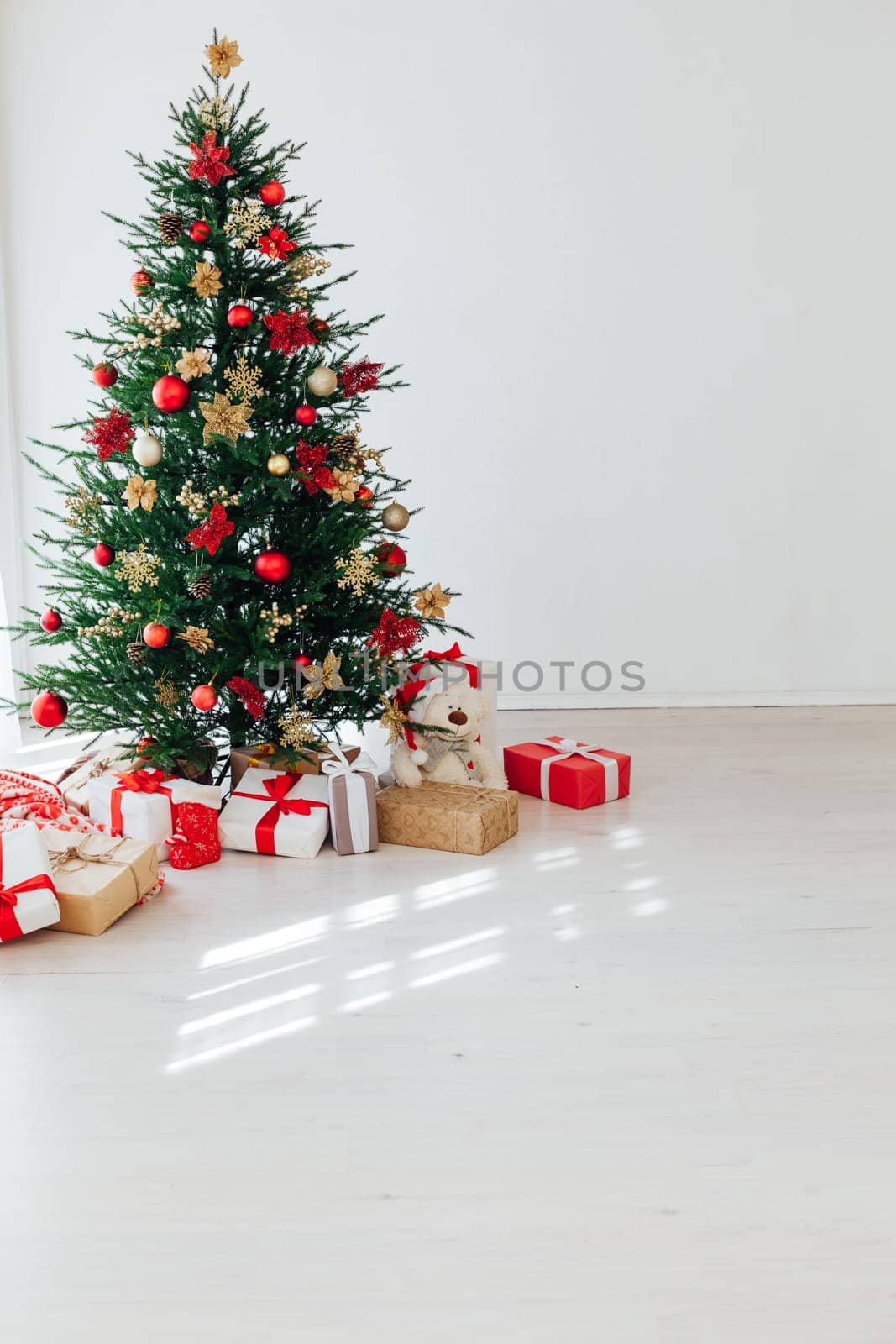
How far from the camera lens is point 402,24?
12.4 ft

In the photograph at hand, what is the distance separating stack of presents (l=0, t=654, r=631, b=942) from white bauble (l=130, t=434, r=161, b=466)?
69cm

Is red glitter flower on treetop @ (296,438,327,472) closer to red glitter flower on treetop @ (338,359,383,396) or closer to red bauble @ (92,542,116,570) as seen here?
red glitter flower on treetop @ (338,359,383,396)

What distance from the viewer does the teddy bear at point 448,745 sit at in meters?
2.79

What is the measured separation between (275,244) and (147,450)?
0.53 metres

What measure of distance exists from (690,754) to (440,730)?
0.98 metres

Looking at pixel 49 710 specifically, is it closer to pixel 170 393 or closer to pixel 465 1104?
pixel 170 393

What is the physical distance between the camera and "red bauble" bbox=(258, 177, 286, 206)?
259 centimetres

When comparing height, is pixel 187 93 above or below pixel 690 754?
above

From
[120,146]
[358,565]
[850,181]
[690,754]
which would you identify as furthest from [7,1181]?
[850,181]

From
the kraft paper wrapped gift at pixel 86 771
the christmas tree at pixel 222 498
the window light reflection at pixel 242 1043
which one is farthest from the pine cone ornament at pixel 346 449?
the window light reflection at pixel 242 1043

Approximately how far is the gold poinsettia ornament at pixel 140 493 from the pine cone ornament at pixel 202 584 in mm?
182

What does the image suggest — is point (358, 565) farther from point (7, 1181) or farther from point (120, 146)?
point (120, 146)

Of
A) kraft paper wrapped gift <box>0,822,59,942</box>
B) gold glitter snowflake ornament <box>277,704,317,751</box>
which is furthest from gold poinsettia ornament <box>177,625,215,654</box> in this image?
kraft paper wrapped gift <box>0,822,59,942</box>

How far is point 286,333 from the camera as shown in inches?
101
